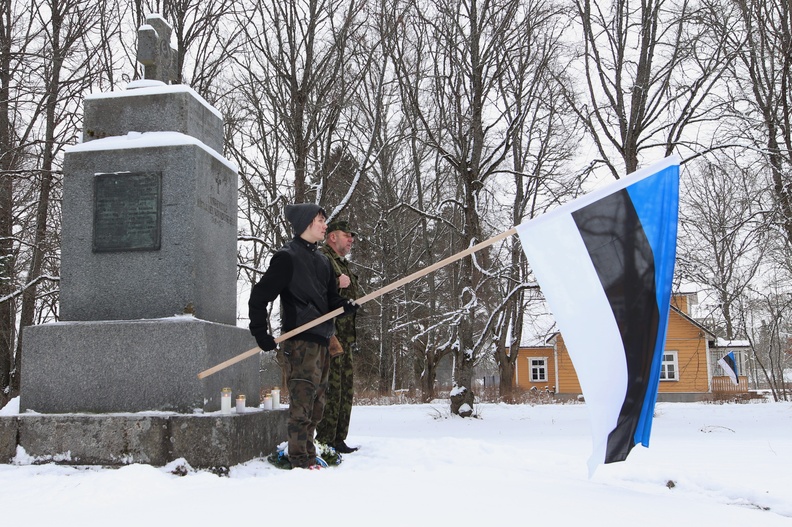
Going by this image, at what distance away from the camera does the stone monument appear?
15.6 ft

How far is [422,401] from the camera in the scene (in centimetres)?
1831

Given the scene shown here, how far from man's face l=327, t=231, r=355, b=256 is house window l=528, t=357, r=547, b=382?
103ft

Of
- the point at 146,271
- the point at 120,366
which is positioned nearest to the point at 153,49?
the point at 146,271

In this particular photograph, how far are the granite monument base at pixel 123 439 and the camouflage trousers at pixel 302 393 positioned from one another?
362mm

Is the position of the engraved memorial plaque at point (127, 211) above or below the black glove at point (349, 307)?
above

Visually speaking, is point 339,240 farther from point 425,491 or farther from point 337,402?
point 425,491

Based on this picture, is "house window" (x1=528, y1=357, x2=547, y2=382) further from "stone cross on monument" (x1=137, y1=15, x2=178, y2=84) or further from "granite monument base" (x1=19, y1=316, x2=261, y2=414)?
"granite monument base" (x1=19, y1=316, x2=261, y2=414)

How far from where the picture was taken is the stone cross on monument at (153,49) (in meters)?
5.80

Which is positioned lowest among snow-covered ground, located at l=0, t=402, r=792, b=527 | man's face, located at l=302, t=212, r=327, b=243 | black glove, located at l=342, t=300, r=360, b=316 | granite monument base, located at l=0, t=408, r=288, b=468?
snow-covered ground, located at l=0, t=402, r=792, b=527

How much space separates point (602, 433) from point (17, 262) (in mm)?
15594

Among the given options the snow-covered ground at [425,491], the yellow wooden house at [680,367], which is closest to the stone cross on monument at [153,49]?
the snow-covered ground at [425,491]

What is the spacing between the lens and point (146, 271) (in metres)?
5.09

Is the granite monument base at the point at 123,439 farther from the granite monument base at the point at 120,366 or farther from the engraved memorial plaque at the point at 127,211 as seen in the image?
the engraved memorial plaque at the point at 127,211

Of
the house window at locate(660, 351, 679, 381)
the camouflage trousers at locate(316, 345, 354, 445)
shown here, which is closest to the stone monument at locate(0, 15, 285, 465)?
the camouflage trousers at locate(316, 345, 354, 445)
